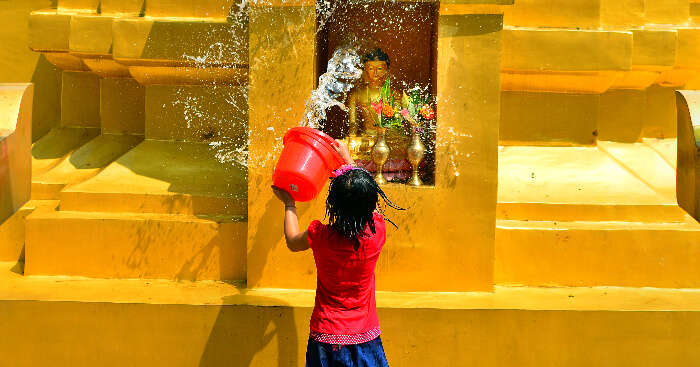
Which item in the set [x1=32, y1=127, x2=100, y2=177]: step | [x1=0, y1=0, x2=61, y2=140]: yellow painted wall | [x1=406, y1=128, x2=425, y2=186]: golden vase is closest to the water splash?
[x1=406, y1=128, x2=425, y2=186]: golden vase

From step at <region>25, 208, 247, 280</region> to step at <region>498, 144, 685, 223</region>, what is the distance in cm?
192

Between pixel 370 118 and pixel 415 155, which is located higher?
pixel 370 118

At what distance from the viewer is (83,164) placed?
19.4 ft

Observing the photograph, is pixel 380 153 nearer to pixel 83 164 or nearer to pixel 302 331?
pixel 302 331

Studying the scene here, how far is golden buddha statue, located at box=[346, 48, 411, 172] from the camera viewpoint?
506 cm

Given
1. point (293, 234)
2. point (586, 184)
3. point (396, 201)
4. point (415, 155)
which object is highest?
point (415, 155)

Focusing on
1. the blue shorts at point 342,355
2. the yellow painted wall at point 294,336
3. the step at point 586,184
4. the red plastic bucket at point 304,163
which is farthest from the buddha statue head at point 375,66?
the blue shorts at point 342,355

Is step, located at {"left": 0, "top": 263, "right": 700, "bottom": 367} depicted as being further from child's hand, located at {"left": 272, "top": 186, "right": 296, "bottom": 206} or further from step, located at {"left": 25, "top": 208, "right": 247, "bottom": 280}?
child's hand, located at {"left": 272, "top": 186, "right": 296, "bottom": 206}

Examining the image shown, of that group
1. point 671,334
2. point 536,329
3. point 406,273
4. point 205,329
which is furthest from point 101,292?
point 671,334

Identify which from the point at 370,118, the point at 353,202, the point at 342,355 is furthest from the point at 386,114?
the point at 342,355

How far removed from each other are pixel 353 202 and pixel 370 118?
2215 mm

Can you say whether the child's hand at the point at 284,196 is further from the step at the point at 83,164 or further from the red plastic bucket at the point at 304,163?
the step at the point at 83,164

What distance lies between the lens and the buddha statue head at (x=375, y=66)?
208 inches

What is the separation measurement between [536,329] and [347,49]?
2458 millimetres
